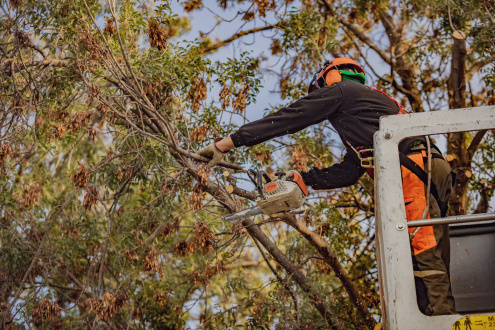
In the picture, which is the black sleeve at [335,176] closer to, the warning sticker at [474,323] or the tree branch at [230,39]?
the warning sticker at [474,323]

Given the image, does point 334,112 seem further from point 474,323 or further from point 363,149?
point 474,323

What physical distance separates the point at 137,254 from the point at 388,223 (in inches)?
158

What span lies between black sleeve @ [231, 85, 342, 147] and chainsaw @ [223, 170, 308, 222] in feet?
0.94

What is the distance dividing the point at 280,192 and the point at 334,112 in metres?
0.62

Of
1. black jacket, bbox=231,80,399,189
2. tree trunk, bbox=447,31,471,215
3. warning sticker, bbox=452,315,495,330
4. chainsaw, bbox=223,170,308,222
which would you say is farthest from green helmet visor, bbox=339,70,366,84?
tree trunk, bbox=447,31,471,215

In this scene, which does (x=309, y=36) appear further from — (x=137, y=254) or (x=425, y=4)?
(x=137, y=254)

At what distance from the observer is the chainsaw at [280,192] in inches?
144

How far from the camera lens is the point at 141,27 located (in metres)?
5.96

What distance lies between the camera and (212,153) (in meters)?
3.85

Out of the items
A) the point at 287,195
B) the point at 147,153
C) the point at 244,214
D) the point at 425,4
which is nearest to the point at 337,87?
the point at 287,195

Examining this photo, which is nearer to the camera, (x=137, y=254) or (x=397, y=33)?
(x=137, y=254)

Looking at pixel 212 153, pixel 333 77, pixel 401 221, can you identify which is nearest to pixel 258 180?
pixel 212 153

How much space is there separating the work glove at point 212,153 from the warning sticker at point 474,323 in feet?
6.10

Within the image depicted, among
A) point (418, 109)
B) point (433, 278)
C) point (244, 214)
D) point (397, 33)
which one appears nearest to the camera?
point (433, 278)
